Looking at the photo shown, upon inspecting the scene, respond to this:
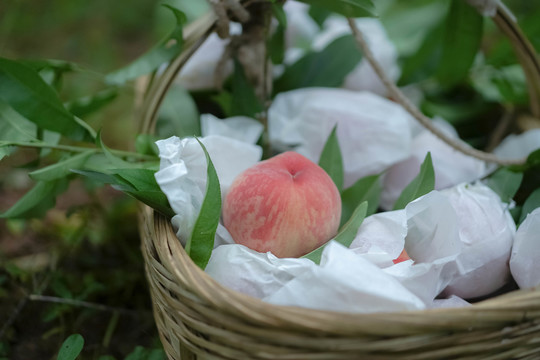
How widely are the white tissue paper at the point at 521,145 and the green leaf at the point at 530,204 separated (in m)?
0.10

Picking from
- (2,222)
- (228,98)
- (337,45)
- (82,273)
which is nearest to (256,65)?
(228,98)

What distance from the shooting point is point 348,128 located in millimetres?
642

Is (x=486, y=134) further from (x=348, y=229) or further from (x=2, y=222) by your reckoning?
(x=2, y=222)

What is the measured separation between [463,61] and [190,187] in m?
0.48

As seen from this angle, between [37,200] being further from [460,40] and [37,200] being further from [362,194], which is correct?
[460,40]

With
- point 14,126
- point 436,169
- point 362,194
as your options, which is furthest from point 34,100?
point 436,169

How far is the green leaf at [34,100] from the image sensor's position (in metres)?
0.50

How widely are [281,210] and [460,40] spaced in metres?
0.42

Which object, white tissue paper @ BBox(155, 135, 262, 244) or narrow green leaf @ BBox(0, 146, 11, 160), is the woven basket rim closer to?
white tissue paper @ BBox(155, 135, 262, 244)

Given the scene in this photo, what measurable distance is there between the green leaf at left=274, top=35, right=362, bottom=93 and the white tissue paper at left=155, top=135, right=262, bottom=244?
0.85 feet

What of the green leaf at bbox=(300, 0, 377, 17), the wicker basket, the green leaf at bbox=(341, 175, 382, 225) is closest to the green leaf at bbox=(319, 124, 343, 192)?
the green leaf at bbox=(341, 175, 382, 225)

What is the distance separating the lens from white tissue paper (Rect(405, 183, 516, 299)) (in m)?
0.45

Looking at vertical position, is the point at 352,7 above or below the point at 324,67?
above

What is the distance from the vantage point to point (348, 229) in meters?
0.46
